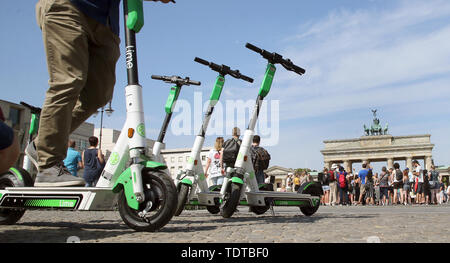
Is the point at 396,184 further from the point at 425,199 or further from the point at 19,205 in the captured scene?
the point at 19,205

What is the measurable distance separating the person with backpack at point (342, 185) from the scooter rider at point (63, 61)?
15.5 m

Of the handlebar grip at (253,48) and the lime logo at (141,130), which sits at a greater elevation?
the handlebar grip at (253,48)

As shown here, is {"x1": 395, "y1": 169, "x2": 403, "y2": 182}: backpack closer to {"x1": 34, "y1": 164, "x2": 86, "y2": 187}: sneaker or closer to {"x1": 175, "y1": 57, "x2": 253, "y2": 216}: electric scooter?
{"x1": 175, "y1": 57, "x2": 253, "y2": 216}: electric scooter

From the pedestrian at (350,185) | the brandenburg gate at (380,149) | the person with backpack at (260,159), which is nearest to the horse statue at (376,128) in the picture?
the brandenburg gate at (380,149)

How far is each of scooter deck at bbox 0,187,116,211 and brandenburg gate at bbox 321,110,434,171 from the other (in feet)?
249

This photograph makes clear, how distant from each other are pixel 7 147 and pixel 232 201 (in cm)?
374

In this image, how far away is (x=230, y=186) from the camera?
227 inches

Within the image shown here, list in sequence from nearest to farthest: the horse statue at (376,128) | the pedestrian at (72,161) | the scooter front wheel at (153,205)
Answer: the scooter front wheel at (153,205), the pedestrian at (72,161), the horse statue at (376,128)

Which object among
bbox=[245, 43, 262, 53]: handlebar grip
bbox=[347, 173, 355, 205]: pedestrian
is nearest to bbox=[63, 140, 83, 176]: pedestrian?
bbox=[245, 43, 262, 53]: handlebar grip

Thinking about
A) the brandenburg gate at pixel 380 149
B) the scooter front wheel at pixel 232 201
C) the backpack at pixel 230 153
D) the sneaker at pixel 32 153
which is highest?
the brandenburg gate at pixel 380 149

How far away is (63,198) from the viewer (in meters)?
3.72

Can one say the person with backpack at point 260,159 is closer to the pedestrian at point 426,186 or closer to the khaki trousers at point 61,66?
the khaki trousers at point 61,66

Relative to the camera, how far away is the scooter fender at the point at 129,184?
3.45 metres

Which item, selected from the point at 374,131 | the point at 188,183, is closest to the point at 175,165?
the point at 374,131
